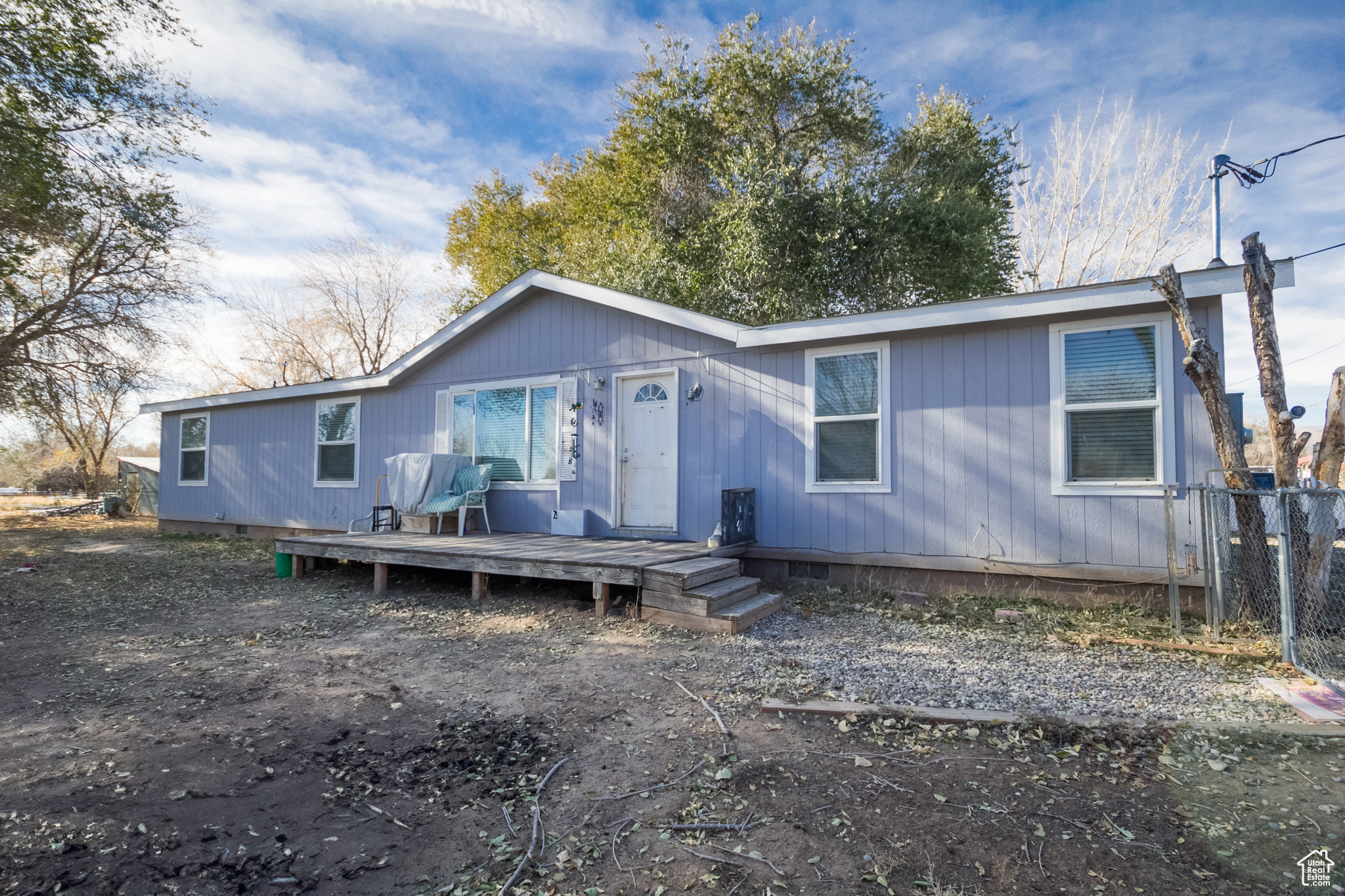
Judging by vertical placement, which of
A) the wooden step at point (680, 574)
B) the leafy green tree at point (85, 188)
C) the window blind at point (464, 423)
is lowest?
the wooden step at point (680, 574)

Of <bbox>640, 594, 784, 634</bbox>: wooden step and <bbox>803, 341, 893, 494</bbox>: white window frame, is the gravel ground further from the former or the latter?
<bbox>803, 341, 893, 494</bbox>: white window frame

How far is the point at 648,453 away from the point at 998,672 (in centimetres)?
431

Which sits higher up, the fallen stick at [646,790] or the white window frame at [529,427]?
the white window frame at [529,427]

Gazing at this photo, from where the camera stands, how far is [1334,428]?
15.1 ft

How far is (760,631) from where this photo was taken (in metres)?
4.85

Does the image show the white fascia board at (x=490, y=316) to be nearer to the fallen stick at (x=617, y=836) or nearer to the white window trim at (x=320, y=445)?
the white window trim at (x=320, y=445)

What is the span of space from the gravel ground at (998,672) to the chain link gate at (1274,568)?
734 mm

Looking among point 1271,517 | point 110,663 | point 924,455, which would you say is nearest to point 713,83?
point 924,455

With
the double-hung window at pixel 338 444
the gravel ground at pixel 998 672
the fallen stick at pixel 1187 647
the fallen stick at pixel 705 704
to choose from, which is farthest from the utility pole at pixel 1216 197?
the double-hung window at pixel 338 444

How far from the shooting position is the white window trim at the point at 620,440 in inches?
277

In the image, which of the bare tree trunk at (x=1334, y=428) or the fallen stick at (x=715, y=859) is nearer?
the fallen stick at (x=715, y=859)

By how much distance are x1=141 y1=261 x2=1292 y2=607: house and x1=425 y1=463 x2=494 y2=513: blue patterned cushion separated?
29cm

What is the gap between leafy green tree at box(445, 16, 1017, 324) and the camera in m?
13.5

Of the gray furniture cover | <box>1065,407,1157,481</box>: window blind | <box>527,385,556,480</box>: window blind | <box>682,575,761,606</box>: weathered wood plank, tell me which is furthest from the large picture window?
the gray furniture cover
